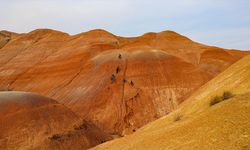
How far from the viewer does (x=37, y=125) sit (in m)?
27.6

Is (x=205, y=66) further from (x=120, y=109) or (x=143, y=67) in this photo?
(x=120, y=109)

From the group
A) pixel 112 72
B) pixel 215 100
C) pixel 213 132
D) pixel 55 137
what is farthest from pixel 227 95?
pixel 112 72

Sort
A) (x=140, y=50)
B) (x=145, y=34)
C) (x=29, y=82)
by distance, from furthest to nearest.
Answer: (x=145, y=34) < (x=29, y=82) < (x=140, y=50)

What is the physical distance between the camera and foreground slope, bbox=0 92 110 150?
26.2m

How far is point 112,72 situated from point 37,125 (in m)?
23.4

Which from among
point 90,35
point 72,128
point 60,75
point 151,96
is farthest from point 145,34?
point 72,128

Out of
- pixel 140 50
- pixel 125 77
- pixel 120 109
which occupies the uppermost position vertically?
pixel 140 50

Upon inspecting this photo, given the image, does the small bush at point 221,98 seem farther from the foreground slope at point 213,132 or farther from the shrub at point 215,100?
the foreground slope at point 213,132

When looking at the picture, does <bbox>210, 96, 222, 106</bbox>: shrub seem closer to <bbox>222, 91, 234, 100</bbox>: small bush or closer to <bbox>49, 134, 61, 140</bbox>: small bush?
<bbox>222, 91, 234, 100</bbox>: small bush

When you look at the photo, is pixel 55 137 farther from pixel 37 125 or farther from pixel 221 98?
pixel 221 98

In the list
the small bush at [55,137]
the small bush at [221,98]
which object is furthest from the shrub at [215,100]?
the small bush at [55,137]

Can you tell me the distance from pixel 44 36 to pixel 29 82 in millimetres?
19339

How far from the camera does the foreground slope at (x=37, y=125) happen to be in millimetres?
26250

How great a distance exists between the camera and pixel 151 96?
4525cm
